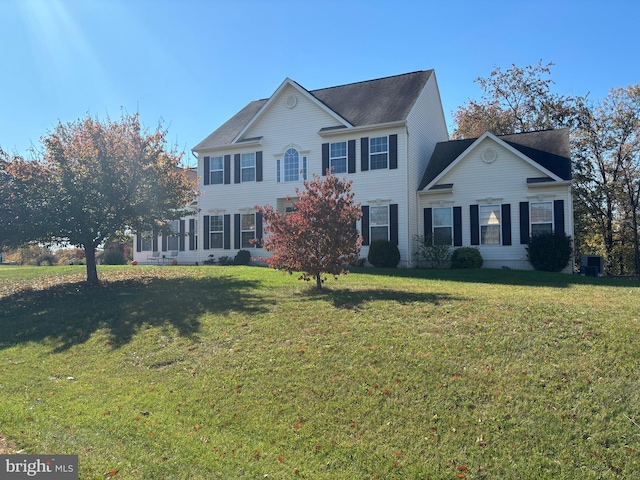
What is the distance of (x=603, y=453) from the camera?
445 cm

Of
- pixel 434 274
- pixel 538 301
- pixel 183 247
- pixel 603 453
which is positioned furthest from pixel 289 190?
pixel 603 453

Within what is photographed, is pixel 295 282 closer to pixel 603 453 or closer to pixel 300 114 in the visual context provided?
pixel 603 453

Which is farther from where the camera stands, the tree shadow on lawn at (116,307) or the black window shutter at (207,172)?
the black window shutter at (207,172)

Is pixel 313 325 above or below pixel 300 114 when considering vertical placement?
below

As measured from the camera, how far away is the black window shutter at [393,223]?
20.2m

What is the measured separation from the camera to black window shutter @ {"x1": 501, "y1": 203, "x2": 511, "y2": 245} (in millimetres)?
19109

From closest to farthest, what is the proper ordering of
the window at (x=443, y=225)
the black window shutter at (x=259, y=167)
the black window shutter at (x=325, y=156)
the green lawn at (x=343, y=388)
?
the green lawn at (x=343, y=388)
the window at (x=443, y=225)
the black window shutter at (x=325, y=156)
the black window shutter at (x=259, y=167)

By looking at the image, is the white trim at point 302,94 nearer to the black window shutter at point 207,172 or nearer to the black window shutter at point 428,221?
the black window shutter at point 207,172

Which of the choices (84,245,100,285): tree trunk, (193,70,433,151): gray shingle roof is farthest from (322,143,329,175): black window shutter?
(84,245,100,285): tree trunk

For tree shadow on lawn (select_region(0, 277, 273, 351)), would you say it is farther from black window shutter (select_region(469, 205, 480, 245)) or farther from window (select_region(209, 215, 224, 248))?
black window shutter (select_region(469, 205, 480, 245))

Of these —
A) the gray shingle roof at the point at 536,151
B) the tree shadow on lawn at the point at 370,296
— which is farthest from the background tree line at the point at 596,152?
the tree shadow on lawn at the point at 370,296

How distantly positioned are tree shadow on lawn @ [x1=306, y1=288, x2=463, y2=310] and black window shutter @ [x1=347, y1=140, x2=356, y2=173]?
34.1 ft

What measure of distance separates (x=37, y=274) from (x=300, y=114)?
1277cm

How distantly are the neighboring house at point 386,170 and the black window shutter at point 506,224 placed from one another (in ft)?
0.12
